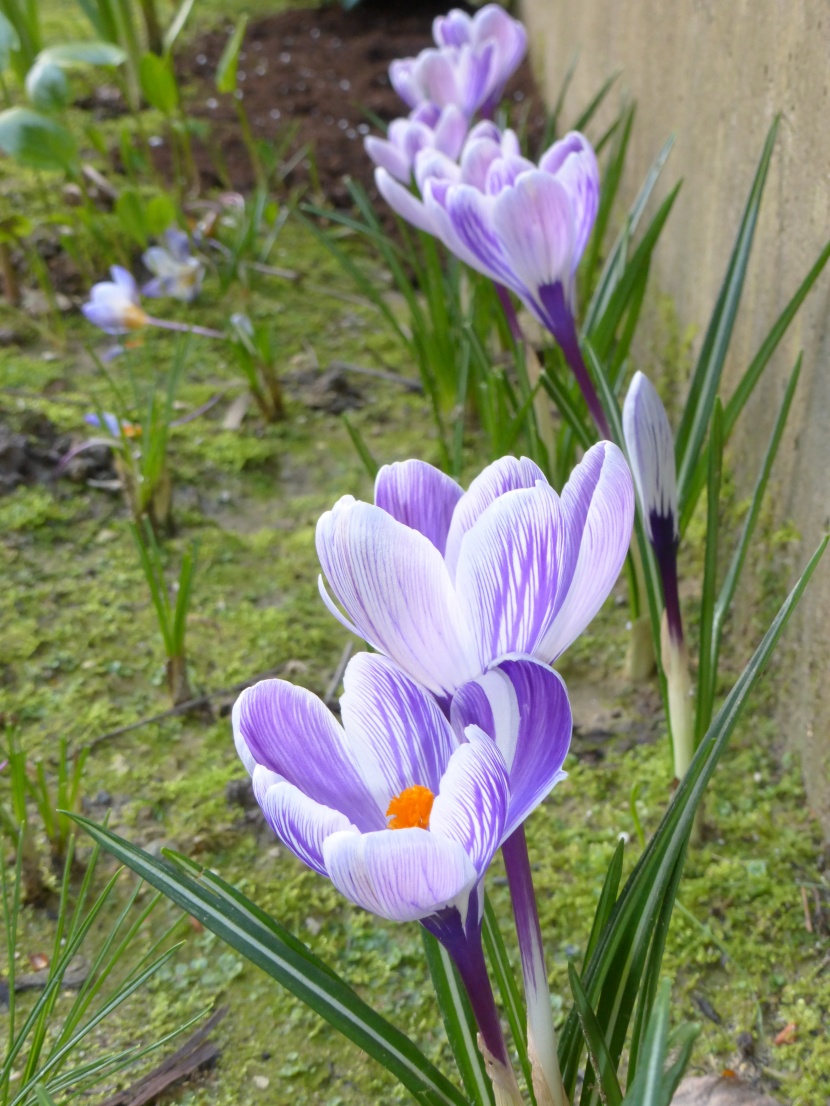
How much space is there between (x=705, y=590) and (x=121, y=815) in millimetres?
794

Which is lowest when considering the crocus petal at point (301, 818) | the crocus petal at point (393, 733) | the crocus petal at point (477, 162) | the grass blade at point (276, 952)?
the grass blade at point (276, 952)

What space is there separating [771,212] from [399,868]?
3.56ft

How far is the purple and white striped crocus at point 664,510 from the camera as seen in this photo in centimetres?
82

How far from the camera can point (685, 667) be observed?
3.27 ft

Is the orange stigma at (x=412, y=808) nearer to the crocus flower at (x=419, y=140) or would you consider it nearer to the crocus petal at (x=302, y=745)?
the crocus petal at (x=302, y=745)

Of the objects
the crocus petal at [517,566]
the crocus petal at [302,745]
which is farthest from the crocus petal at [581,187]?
the crocus petal at [302,745]

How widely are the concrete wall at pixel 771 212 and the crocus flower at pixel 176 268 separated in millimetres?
1160

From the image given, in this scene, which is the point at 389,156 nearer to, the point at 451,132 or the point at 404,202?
the point at 451,132

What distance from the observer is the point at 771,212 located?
49.3 inches

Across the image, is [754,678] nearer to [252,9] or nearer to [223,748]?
[223,748]

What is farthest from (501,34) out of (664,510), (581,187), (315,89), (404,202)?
(315,89)

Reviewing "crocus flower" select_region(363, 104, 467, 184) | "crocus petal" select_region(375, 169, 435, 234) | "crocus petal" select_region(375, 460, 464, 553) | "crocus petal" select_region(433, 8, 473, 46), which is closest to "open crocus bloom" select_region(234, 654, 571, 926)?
"crocus petal" select_region(375, 460, 464, 553)

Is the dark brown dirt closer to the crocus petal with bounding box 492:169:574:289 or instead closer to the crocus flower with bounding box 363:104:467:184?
the crocus flower with bounding box 363:104:467:184

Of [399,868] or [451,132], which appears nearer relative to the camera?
[399,868]
